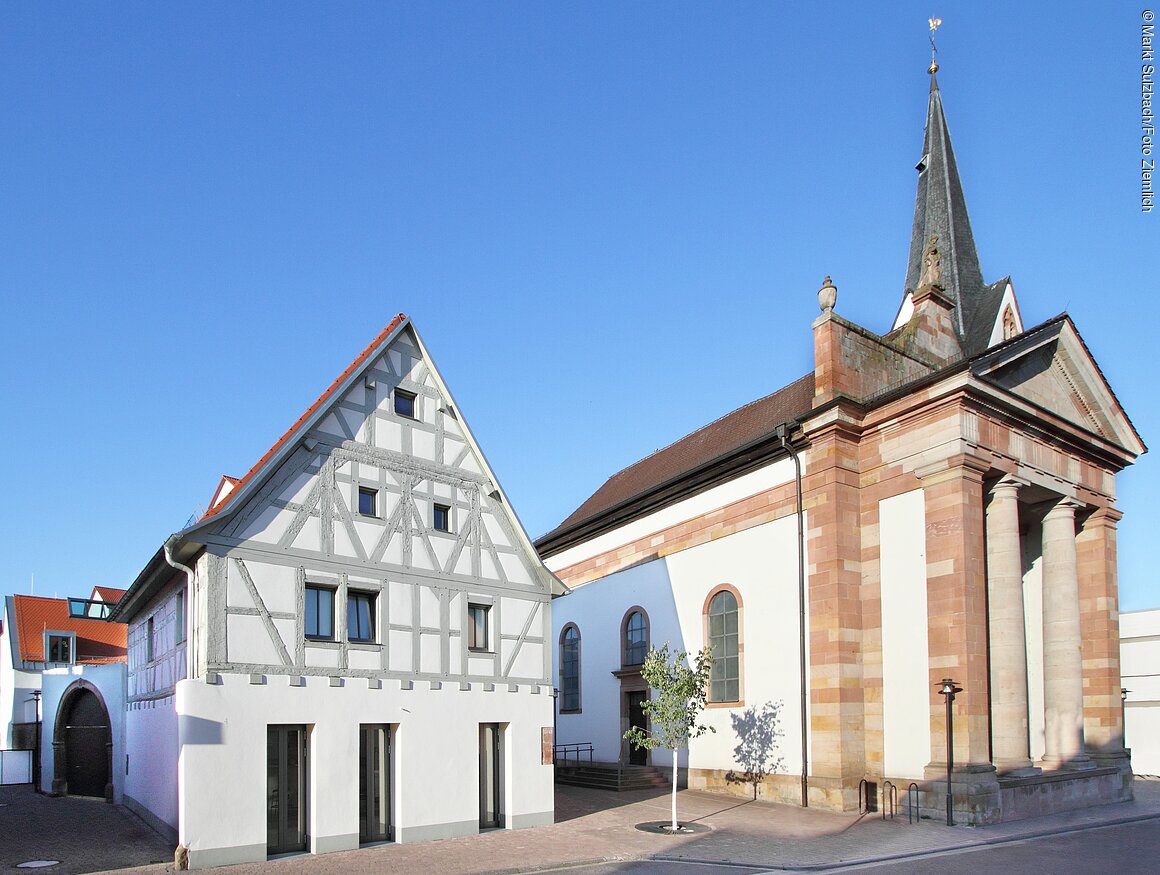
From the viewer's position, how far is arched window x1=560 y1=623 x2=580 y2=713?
110 feet

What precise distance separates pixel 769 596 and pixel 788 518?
2051 mm

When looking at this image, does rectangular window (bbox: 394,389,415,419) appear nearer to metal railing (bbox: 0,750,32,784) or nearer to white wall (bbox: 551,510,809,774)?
white wall (bbox: 551,510,809,774)

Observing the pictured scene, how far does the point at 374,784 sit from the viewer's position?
16.5 meters

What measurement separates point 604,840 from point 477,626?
180 inches

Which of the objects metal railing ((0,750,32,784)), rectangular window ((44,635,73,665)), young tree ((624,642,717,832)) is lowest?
metal railing ((0,750,32,784))

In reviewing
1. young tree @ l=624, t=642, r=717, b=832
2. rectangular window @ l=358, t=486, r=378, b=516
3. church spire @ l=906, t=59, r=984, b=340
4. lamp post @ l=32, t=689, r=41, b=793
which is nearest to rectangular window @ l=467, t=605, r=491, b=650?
rectangular window @ l=358, t=486, r=378, b=516

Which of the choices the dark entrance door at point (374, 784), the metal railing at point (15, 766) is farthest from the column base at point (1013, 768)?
the metal railing at point (15, 766)

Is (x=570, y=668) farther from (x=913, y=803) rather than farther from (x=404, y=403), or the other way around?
(x=404, y=403)

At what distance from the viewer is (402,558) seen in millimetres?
17562

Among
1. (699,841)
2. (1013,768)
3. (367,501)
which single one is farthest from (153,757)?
(1013,768)

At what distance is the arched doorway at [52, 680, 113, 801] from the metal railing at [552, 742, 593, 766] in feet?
43.2

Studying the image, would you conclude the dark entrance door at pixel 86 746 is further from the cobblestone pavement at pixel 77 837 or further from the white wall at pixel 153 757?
the white wall at pixel 153 757

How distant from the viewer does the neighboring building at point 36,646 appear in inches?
1545

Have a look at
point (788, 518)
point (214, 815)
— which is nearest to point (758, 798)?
point (788, 518)
